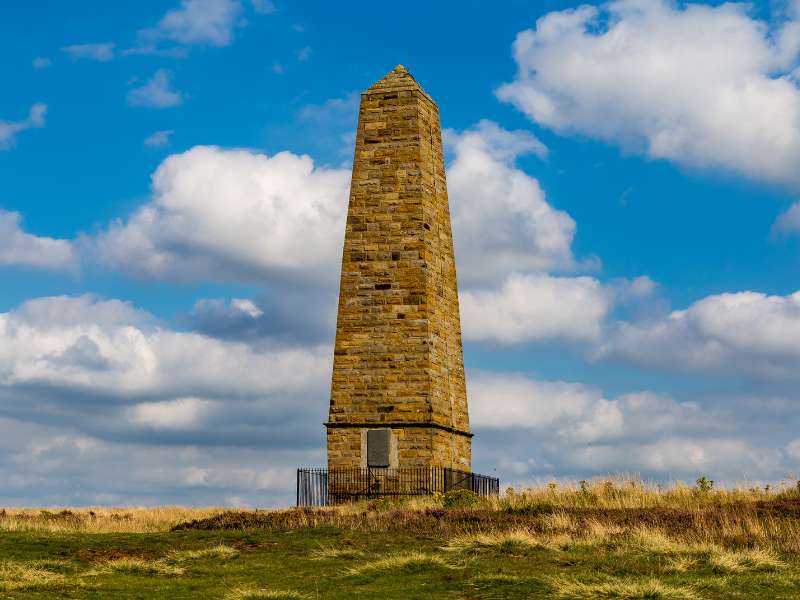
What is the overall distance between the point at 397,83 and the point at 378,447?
14.3 meters

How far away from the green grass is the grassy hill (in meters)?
0.04

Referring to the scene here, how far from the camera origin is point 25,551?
23.1 m

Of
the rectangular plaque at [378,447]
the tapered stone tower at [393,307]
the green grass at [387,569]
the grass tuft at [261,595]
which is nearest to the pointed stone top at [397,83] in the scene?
the tapered stone tower at [393,307]

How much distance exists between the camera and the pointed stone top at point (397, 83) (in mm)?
39781

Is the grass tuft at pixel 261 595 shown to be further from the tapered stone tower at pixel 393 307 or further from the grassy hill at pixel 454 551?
the tapered stone tower at pixel 393 307

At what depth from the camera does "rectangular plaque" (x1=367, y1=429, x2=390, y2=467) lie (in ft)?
121

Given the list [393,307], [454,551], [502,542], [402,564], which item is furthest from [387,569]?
[393,307]

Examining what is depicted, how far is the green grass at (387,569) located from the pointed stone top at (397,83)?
20.8 metres

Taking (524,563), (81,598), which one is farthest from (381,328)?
(81,598)

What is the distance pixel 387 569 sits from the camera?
1848 centimetres

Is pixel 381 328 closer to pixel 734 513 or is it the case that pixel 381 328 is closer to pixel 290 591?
pixel 734 513

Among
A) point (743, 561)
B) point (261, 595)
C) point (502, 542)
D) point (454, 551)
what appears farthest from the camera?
point (502, 542)

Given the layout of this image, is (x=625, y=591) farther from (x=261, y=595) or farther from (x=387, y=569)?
(x=261, y=595)

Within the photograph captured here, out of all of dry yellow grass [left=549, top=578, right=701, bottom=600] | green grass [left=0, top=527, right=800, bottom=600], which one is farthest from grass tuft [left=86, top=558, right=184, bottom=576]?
dry yellow grass [left=549, top=578, right=701, bottom=600]
